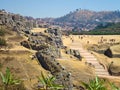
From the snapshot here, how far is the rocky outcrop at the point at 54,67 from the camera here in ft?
175

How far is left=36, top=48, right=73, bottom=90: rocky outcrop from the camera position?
175ft

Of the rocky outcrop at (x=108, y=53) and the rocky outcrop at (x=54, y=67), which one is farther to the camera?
the rocky outcrop at (x=108, y=53)

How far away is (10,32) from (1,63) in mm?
21528

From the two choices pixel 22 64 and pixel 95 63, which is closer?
pixel 22 64

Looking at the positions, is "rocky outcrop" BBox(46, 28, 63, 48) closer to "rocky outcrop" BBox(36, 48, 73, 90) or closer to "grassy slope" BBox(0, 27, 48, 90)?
"grassy slope" BBox(0, 27, 48, 90)

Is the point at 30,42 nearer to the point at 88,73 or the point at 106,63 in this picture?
the point at 88,73

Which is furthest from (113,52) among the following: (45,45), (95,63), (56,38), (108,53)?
(45,45)

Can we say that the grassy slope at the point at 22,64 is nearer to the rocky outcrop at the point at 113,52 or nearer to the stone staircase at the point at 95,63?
the stone staircase at the point at 95,63

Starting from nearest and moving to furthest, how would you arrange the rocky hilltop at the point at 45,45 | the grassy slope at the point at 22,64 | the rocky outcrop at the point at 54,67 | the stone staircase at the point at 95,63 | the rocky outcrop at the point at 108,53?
the rocky outcrop at the point at 54,67
the rocky hilltop at the point at 45,45
the grassy slope at the point at 22,64
the stone staircase at the point at 95,63
the rocky outcrop at the point at 108,53

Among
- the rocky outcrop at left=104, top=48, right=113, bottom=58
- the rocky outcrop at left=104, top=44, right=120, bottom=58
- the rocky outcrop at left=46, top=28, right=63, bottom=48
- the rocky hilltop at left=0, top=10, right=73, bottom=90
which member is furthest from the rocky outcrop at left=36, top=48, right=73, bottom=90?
the rocky outcrop at left=104, top=48, right=113, bottom=58

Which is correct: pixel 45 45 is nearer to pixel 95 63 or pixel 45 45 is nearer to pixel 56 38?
pixel 56 38

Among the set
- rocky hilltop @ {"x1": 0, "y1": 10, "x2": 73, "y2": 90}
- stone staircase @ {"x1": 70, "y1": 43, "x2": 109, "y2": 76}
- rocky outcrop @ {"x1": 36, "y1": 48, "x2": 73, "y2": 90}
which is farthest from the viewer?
stone staircase @ {"x1": 70, "y1": 43, "x2": 109, "y2": 76}

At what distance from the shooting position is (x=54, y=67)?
6075cm

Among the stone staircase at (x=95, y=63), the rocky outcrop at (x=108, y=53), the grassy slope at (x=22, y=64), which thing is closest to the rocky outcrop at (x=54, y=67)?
the grassy slope at (x=22, y=64)
